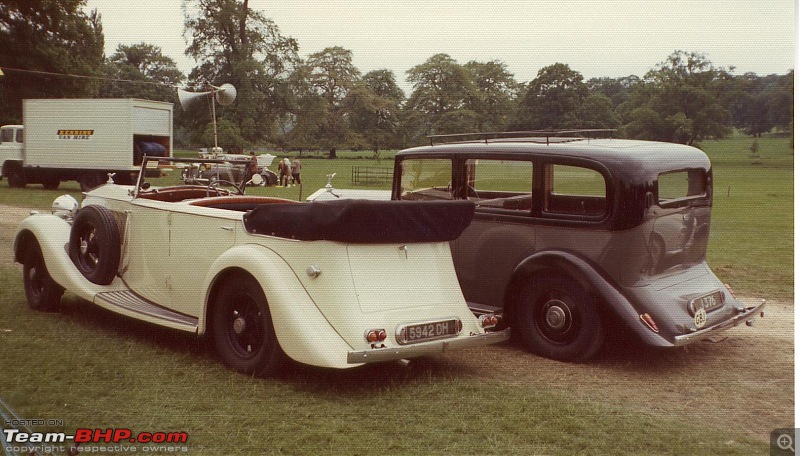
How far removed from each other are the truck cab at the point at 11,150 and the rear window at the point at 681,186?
1937 cm

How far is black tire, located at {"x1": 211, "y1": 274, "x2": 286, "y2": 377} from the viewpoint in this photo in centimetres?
376

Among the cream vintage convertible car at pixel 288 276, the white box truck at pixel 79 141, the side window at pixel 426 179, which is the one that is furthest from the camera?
the white box truck at pixel 79 141

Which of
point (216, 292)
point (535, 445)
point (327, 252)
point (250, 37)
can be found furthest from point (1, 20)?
point (535, 445)

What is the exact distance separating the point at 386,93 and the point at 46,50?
799 cm

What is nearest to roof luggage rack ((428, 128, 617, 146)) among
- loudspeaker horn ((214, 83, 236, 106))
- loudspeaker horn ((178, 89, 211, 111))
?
loudspeaker horn ((214, 83, 236, 106))

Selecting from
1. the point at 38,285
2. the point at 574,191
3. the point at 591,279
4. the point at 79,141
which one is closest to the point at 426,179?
the point at 574,191

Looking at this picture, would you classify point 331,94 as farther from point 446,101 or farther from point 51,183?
point 51,183

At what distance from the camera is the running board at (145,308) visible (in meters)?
4.24

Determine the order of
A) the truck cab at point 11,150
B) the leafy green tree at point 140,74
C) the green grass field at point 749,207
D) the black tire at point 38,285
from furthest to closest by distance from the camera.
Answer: the truck cab at point 11,150, the leafy green tree at point 140,74, the black tire at point 38,285, the green grass field at point 749,207

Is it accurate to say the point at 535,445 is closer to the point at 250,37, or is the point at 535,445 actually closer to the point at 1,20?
the point at 250,37

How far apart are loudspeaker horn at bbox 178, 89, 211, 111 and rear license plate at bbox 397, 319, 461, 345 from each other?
223 inches

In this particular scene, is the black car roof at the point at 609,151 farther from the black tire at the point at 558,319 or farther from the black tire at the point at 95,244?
the black tire at the point at 95,244

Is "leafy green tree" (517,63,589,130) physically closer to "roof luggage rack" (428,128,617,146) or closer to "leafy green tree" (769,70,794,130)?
"roof luggage rack" (428,128,617,146)

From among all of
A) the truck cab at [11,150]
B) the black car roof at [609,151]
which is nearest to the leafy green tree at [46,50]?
the truck cab at [11,150]
